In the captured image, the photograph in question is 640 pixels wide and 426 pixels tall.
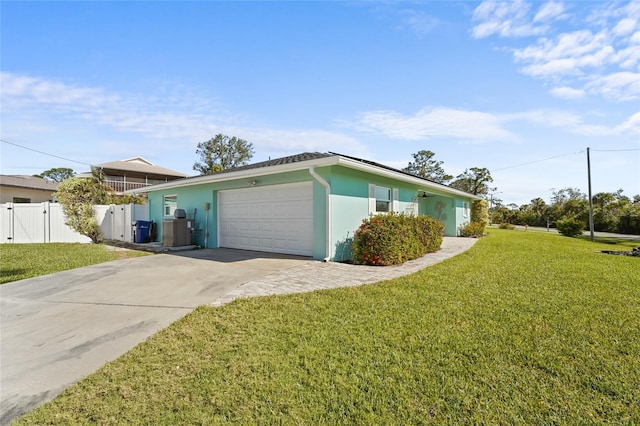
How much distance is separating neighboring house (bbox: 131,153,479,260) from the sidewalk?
106 centimetres

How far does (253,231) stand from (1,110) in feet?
39.1

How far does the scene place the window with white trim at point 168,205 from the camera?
13097 mm

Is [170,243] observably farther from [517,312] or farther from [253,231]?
[517,312]

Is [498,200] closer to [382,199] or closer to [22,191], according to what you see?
[382,199]

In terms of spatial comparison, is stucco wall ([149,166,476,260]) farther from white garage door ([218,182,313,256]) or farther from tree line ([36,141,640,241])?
tree line ([36,141,640,241])

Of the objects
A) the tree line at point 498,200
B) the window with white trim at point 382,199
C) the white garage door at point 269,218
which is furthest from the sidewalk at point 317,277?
the tree line at point 498,200

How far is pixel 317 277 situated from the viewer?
5.97 meters

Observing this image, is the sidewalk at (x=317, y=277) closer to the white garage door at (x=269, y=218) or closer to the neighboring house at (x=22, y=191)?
the white garage door at (x=269, y=218)

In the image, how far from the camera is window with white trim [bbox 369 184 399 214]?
932 cm

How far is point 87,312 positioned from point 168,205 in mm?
10004

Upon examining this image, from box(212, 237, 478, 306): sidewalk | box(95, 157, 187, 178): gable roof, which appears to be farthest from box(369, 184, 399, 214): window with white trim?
box(95, 157, 187, 178): gable roof

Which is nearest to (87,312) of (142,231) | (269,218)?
(269,218)

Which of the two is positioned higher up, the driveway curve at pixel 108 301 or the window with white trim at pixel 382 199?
the window with white trim at pixel 382 199

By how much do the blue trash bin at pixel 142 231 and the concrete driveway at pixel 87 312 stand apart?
5624 mm
